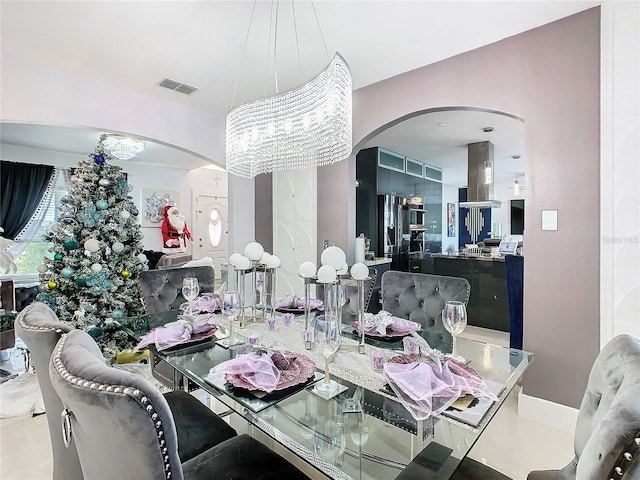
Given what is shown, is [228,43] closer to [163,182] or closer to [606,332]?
[606,332]

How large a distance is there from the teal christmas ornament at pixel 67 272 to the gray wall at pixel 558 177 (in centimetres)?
377

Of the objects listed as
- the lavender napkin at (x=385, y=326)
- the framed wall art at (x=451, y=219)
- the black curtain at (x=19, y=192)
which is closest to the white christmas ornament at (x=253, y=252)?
the lavender napkin at (x=385, y=326)

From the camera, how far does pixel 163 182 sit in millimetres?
7438

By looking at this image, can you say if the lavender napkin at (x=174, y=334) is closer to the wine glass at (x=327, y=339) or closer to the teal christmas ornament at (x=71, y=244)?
the wine glass at (x=327, y=339)

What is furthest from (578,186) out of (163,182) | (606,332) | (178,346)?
(163,182)

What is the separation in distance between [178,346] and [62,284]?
7.56 feet

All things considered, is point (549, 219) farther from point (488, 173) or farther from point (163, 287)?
point (488, 173)

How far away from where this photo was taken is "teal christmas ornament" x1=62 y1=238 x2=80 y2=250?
3.14 meters

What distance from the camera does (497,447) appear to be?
6.80ft

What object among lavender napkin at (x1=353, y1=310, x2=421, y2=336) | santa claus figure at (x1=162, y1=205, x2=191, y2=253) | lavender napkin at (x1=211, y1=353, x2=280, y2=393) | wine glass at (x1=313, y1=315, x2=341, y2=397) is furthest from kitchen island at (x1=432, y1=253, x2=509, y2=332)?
santa claus figure at (x1=162, y1=205, x2=191, y2=253)

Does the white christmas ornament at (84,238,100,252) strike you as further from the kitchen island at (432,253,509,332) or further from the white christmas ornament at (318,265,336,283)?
the kitchen island at (432,253,509,332)

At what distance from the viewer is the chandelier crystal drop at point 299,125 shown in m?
1.95

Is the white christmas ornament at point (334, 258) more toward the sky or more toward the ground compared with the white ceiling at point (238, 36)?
more toward the ground

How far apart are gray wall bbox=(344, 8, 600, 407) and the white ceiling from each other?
0.17 meters
